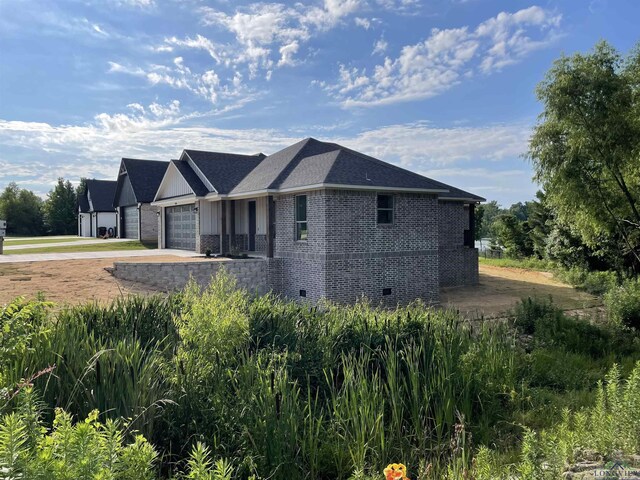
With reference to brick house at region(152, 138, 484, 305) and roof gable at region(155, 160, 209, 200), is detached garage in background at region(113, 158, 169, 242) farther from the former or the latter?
brick house at region(152, 138, 484, 305)

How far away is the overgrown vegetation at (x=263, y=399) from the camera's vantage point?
9.87ft

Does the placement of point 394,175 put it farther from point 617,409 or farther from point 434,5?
point 617,409

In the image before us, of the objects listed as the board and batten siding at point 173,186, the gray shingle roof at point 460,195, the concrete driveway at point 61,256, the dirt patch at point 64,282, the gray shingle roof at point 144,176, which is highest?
the gray shingle roof at point 144,176

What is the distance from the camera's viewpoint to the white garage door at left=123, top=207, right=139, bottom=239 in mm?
33625

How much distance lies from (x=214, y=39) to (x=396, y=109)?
8662mm

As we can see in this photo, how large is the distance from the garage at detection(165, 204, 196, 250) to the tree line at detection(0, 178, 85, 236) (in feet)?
114

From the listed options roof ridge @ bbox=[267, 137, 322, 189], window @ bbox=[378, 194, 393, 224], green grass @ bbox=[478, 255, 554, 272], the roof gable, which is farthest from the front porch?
green grass @ bbox=[478, 255, 554, 272]

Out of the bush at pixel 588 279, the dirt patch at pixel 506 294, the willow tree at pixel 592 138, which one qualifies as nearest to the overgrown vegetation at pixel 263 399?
the dirt patch at pixel 506 294

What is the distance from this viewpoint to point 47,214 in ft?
182

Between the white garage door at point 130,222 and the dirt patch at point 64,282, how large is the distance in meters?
17.4

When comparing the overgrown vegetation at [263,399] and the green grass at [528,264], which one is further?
the green grass at [528,264]

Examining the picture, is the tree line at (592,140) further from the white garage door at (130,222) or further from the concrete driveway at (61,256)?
the white garage door at (130,222)

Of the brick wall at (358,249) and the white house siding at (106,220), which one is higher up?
the white house siding at (106,220)

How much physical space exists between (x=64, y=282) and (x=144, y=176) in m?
21.9
